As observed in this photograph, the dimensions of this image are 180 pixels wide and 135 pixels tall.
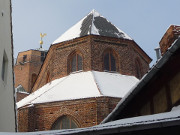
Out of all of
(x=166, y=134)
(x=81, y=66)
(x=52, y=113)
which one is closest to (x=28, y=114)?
(x=52, y=113)

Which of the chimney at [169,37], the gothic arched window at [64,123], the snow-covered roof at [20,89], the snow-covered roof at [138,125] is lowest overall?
the snow-covered roof at [138,125]

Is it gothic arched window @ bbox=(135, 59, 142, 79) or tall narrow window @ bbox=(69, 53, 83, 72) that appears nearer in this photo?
tall narrow window @ bbox=(69, 53, 83, 72)

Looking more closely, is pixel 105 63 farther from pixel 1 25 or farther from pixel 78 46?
pixel 1 25

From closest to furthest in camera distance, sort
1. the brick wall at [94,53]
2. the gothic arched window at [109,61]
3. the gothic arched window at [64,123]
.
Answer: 1. the gothic arched window at [64,123]
2. the brick wall at [94,53]
3. the gothic arched window at [109,61]

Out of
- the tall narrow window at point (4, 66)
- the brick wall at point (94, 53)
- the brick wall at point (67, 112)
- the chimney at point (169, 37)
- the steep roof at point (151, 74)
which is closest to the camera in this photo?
the steep roof at point (151, 74)

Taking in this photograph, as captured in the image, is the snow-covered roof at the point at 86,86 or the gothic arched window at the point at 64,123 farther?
the snow-covered roof at the point at 86,86

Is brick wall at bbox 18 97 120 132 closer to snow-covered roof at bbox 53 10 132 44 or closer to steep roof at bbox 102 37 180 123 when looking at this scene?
snow-covered roof at bbox 53 10 132 44

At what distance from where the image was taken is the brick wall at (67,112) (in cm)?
1522

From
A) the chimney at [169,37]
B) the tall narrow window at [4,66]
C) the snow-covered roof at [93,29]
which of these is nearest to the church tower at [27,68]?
the snow-covered roof at [93,29]

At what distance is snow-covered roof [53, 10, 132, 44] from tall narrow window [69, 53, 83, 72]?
4.27ft

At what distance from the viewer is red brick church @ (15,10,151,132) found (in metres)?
15.7

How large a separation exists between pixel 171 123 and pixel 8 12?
974cm

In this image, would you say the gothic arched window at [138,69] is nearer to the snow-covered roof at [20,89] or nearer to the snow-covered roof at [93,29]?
the snow-covered roof at [93,29]

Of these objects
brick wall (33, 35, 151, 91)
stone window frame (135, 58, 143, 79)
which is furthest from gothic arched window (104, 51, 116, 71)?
stone window frame (135, 58, 143, 79)
